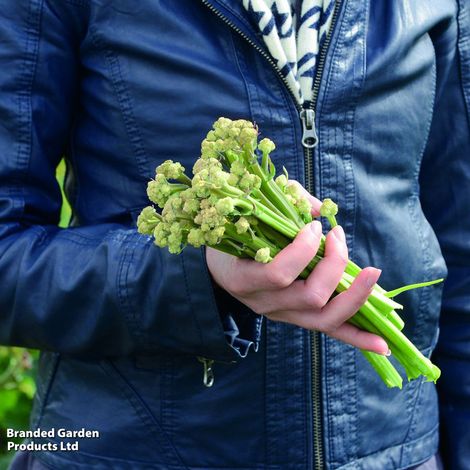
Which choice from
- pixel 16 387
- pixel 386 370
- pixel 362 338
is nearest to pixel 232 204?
pixel 362 338

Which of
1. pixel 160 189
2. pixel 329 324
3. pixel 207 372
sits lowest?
pixel 207 372

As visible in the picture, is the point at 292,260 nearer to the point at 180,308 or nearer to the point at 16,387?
the point at 180,308

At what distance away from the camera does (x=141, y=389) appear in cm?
167

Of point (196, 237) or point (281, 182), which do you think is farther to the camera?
point (281, 182)

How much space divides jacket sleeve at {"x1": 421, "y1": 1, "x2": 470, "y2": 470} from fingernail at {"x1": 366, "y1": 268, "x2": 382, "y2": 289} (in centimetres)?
64

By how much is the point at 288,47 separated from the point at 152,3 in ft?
0.82

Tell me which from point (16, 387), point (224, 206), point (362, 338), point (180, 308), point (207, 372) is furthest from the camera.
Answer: point (16, 387)

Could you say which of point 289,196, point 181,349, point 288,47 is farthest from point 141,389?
point 288,47

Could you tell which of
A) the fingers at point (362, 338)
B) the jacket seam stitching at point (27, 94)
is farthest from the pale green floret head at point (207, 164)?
the jacket seam stitching at point (27, 94)

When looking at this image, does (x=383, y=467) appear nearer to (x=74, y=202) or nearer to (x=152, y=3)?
(x=74, y=202)

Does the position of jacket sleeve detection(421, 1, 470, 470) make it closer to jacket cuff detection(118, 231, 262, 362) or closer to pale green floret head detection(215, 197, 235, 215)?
jacket cuff detection(118, 231, 262, 362)

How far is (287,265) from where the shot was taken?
51.0 inches

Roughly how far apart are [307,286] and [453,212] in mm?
690

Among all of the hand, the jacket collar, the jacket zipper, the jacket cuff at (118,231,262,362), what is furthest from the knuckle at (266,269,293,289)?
the jacket collar
